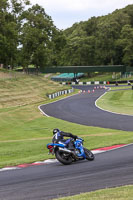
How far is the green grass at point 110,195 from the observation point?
8719 mm

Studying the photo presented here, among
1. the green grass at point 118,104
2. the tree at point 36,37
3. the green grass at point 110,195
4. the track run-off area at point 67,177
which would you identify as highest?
the tree at point 36,37

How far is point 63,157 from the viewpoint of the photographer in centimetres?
1351

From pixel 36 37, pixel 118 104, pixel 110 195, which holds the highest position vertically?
pixel 36 37

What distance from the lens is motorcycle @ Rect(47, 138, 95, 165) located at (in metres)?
13.3

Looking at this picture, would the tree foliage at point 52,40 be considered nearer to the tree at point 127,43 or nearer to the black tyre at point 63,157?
the tree at point 127,43

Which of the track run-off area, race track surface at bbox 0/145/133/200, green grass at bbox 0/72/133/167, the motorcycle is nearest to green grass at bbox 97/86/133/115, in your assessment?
green grass at bbox 0/72/133/167

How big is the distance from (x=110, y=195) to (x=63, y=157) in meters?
4.71

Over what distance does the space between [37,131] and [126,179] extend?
1844 centimetres

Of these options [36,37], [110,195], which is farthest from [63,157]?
[36,37]

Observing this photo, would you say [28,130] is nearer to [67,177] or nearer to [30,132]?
[30,132]

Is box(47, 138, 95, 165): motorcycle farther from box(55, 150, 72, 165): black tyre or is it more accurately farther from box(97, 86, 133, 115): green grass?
box(97, 86, 133, 115): green grass

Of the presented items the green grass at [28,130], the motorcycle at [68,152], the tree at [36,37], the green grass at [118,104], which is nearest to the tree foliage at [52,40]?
the tree at [36,37]

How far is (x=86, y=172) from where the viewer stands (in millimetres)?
11898

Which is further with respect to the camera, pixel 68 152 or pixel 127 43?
pixel 127 43
